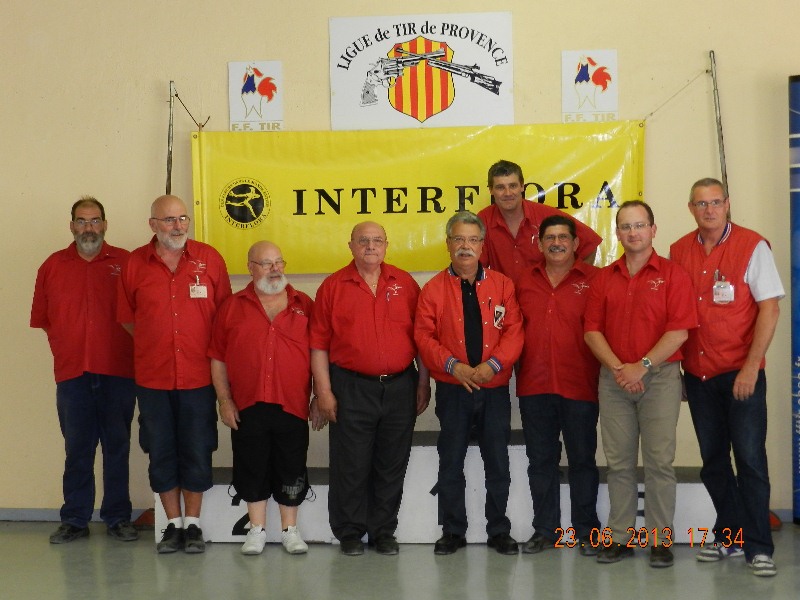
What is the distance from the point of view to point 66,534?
4.64 metres

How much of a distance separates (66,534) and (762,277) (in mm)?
3513

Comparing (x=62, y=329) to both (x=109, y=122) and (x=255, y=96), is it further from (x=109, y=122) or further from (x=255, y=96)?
(x=255, y=96)

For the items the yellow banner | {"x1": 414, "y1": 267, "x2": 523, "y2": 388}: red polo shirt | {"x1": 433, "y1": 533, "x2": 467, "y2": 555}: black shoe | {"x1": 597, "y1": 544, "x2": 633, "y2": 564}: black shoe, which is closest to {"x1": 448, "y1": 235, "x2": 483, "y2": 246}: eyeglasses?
{"x1": 414, "y1": 267, "x2": 523, "y2": 388}: red polo shirt

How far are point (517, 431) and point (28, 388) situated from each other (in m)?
2.80

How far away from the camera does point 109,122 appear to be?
17.3 ft

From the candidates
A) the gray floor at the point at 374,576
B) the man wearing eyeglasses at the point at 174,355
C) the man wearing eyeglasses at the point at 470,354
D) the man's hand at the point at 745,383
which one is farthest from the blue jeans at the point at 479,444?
the man wearing eyeglasses at the point at 174,355

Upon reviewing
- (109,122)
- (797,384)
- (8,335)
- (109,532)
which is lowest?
(109,532)

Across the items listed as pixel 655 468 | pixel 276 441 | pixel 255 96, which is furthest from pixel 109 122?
pixel 655 468

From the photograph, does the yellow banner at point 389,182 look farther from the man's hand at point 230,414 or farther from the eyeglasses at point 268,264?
the man's hand at point 230,414

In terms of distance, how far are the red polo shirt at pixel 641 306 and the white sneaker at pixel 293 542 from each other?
1667 mm

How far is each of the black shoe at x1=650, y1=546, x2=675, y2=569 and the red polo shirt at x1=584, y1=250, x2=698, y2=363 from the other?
0.82 meters

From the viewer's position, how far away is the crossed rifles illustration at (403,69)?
5043mm

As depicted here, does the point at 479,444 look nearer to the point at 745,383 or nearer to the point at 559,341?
the point at 559,341

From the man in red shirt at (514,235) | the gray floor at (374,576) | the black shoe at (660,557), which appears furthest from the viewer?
the man in red shirt at (514,235)
